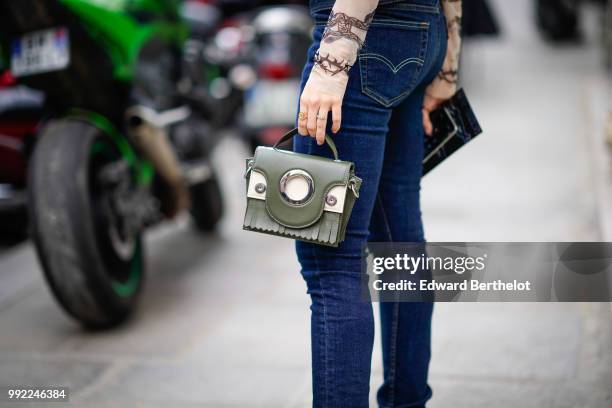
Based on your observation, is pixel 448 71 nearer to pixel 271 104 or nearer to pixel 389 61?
pixel 389 61

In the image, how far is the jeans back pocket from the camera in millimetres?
1904

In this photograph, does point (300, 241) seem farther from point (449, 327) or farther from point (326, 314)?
point (449, 327)

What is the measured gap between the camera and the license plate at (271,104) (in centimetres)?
546

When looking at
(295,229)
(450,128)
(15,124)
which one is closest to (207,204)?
(15,124)

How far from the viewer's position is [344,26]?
184cm

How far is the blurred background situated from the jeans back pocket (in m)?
1.10

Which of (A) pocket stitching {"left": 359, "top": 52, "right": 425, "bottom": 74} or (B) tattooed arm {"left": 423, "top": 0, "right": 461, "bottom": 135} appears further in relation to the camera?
(B) tattooed arm {"left": 423, "top": 0, "right": 461, "bottom": 135}

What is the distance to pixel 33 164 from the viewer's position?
3.20 metres

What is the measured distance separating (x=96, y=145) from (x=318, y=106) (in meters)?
1.79

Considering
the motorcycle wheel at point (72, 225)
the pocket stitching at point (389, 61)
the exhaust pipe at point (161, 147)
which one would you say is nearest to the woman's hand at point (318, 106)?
the pocket stitching at point (389, 61)

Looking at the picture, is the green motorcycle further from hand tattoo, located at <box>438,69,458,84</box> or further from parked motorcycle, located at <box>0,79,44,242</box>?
hand tattoo, located at <box>438,69,458,84</box>

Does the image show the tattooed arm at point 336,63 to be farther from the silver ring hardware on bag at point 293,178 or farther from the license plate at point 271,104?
the license plate at point 271,104

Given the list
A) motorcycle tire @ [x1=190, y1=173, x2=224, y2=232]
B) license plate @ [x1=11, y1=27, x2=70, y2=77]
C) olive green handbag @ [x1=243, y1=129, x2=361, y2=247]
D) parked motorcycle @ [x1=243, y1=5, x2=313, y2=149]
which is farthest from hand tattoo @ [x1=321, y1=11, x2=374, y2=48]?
parked motorcycle @ [x1=243, y1=5, x2=313, y2=149]

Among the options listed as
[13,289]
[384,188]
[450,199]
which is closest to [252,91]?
[450,199]
